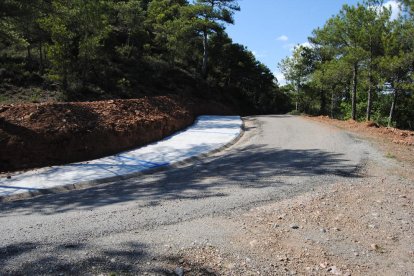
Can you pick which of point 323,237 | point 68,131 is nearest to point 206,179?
point 323,237

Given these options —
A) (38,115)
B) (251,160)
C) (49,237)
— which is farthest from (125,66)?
(49,237)

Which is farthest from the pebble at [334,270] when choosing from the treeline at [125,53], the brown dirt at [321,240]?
the treeline at [125,53]

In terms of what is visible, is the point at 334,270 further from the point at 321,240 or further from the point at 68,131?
the point at 68,131

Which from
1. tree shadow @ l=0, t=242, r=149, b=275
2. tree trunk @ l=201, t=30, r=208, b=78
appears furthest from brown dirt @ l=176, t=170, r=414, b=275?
tree trunk @ l=201, t=30, r=208, b=78

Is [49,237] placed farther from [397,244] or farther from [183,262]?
[397,244]

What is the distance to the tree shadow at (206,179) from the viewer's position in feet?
24.2

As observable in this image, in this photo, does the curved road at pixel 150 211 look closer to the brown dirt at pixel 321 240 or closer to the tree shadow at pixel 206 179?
the tree shadow at pixel 206 179

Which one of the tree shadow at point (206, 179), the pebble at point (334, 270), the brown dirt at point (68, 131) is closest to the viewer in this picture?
the pebble at point (334, 270)

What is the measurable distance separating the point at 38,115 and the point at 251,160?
6.43 meters

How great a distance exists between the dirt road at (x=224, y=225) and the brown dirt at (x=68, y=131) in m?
2.88

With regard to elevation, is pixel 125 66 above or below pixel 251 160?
above

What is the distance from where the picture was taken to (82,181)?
8.98 m

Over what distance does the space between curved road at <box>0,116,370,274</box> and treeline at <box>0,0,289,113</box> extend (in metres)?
7.33

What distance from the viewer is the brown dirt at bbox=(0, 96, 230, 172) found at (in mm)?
10344
